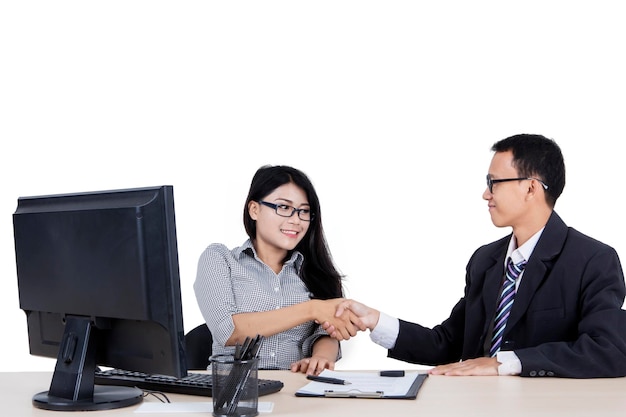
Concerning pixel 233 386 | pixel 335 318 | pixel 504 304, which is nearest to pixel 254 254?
pixel 335 318

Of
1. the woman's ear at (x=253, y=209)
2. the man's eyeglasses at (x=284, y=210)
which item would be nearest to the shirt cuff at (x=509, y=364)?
the man's eyeglasses at (x=284, y=210)

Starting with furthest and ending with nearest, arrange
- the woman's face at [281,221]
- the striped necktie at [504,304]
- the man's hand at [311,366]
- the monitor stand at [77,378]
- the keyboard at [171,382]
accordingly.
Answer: the woman's face at [281,221] → the striped necktie at [504,304] → the man's hand at [311,366] → the keyboard at [171,382] → the monitor stand at [77,378]

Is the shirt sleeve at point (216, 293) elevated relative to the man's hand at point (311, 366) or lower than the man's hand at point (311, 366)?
elevated

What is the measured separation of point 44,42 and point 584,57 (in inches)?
121

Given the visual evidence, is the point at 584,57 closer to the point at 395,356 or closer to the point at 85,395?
the point at 395,356

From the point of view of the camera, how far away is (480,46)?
4566mm

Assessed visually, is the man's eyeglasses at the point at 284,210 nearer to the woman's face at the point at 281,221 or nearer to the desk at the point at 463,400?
the woman's face at the point at 281,221

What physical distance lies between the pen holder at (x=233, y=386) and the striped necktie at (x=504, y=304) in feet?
4.21

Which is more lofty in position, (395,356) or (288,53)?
(288,53)

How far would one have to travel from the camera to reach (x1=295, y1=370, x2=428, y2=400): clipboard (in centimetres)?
212

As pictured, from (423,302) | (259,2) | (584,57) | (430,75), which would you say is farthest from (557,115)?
(259,2)

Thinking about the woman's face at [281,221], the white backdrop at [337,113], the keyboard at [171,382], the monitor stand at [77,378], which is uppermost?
the white backdrop at [337,113]

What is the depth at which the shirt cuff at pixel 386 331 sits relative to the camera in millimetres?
3084

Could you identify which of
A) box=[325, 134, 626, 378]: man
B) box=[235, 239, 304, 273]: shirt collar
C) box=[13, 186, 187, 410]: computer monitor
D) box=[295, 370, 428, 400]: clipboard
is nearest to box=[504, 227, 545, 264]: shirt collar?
box=[325, 134, 626, 378]: man
